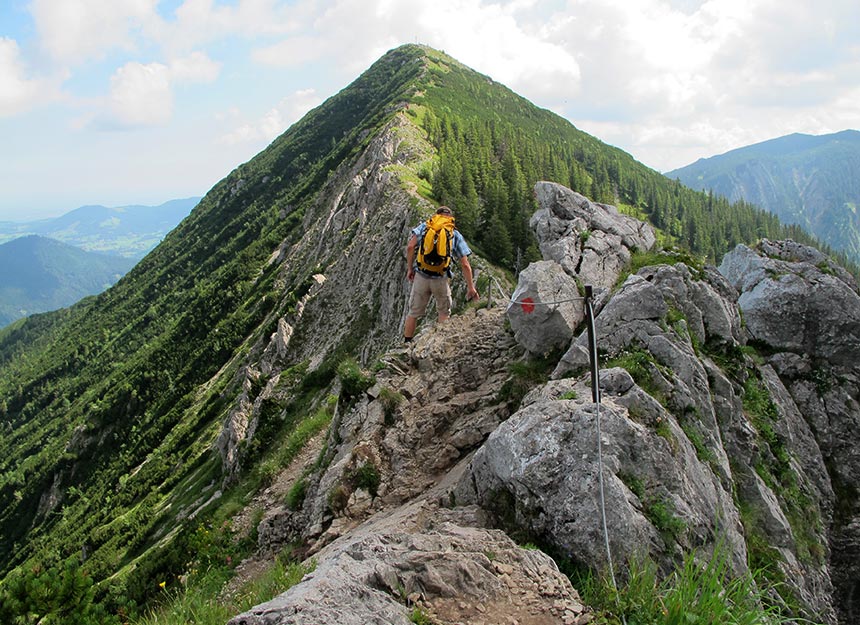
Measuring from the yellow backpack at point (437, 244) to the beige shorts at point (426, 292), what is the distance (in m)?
0.50

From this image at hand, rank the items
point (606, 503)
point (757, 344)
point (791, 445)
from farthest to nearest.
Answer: point (757, 344), point (791, 445), point (606, 503)

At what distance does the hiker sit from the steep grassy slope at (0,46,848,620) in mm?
7561

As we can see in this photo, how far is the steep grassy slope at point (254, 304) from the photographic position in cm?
3594

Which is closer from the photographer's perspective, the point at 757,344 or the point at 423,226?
the point at 423,226

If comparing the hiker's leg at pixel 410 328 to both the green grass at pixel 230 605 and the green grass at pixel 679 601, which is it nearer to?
the green grass at pixel 230 605

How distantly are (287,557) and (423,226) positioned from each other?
8322 mm

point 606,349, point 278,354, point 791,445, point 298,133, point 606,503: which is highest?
point 298,133

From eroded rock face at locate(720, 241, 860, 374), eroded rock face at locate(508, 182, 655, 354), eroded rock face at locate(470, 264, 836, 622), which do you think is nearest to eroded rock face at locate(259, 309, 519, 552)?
eroded rock face at locate(508, 182, 655, 354)

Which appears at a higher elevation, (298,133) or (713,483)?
(298,133)

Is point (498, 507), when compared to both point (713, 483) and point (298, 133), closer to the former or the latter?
point (713, 483)

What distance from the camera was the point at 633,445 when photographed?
7.53m

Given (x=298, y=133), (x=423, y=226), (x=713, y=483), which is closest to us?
(x=713, y=483)

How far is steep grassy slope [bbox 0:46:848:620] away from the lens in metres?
35.9

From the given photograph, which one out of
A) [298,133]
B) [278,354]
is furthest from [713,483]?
[298,133]
